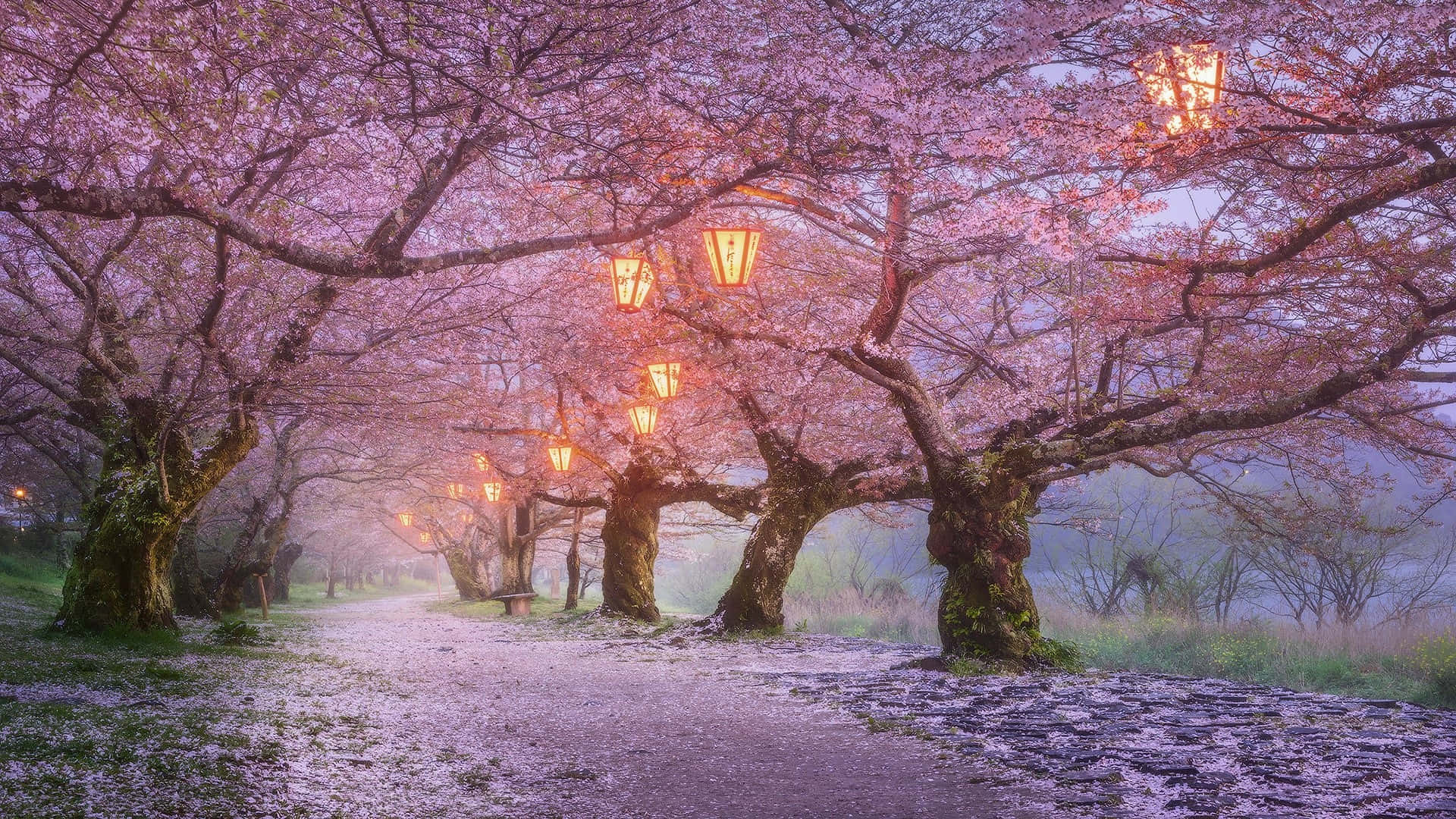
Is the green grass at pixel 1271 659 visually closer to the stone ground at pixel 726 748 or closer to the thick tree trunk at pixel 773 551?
the stone ground at pixel 726 748

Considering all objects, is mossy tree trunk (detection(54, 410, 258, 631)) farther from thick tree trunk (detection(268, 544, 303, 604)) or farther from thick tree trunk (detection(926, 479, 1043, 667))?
thick tree trunk (detection(268, 544, 303, 604))

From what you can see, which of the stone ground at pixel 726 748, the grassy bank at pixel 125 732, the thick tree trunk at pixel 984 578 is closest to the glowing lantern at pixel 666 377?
the thick tree trunk at pixel 984 578

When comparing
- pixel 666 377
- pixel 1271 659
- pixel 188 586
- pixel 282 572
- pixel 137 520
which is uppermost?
pixel 666 377

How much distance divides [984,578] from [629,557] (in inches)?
357

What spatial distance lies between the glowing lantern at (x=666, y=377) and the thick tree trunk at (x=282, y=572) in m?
21.1

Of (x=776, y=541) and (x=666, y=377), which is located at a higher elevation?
(x=666, y=377)

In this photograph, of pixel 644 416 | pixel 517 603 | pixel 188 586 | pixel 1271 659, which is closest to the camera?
pixel 1271 659

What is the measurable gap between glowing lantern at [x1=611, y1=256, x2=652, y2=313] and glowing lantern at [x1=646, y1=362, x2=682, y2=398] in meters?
2.30

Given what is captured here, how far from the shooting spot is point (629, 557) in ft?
55.8

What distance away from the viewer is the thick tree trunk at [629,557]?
16609mm

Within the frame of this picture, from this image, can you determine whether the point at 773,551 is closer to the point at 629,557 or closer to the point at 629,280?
the point at 629,557

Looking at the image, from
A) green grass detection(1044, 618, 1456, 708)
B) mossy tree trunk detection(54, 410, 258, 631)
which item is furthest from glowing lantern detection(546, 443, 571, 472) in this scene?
green grass detection(1044, 618, 1456, 708)

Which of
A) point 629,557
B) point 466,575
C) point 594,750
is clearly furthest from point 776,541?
point 466,575

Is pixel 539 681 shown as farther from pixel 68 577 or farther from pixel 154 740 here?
pixel 68 577
